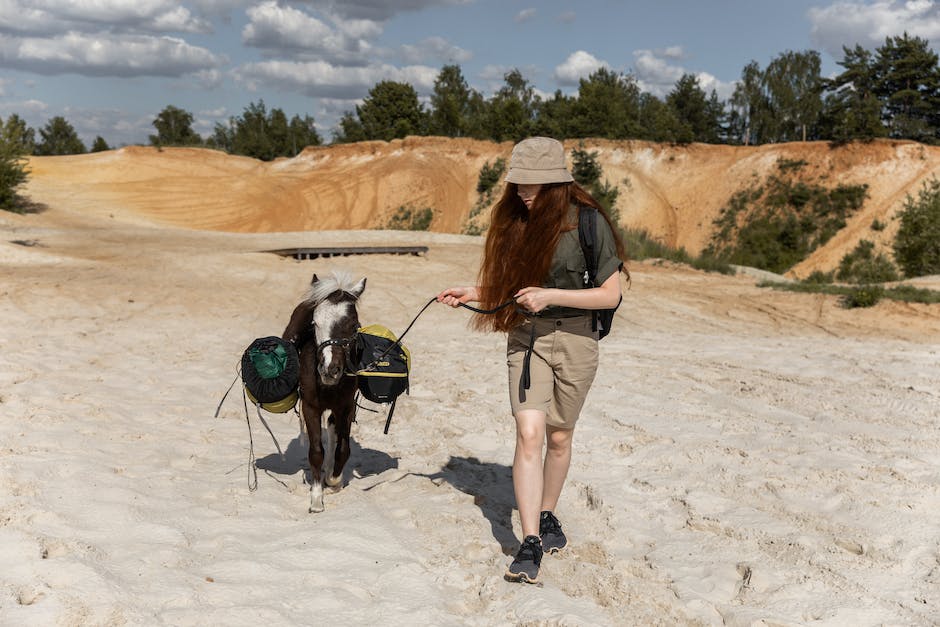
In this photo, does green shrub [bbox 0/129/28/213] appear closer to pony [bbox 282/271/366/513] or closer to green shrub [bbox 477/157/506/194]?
green shrub [bbox 477/157/506/194]

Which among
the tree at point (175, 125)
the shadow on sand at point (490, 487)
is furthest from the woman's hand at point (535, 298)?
the tree at point (175, 125)

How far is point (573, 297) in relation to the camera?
3752 millimetres

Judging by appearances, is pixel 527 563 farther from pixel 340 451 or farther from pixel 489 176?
pixel 489 176

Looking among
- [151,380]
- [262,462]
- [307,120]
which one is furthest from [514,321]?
[307,120]

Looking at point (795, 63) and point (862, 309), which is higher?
point (795, 63)

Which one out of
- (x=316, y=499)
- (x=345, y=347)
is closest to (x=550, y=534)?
(x=316, y=499)

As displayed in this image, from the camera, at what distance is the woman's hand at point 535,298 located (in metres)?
3.69

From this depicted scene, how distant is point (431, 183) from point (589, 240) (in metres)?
41.4

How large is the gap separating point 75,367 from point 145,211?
108ft

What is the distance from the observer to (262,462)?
20.0ft

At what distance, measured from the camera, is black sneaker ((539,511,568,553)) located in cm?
435

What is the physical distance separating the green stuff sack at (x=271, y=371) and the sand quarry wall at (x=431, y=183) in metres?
32.5

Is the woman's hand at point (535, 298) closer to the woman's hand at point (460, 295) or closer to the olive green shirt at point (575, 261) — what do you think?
the olive green shirt at point (575, 261)

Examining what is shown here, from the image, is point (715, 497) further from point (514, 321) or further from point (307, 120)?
point (307, 120)
